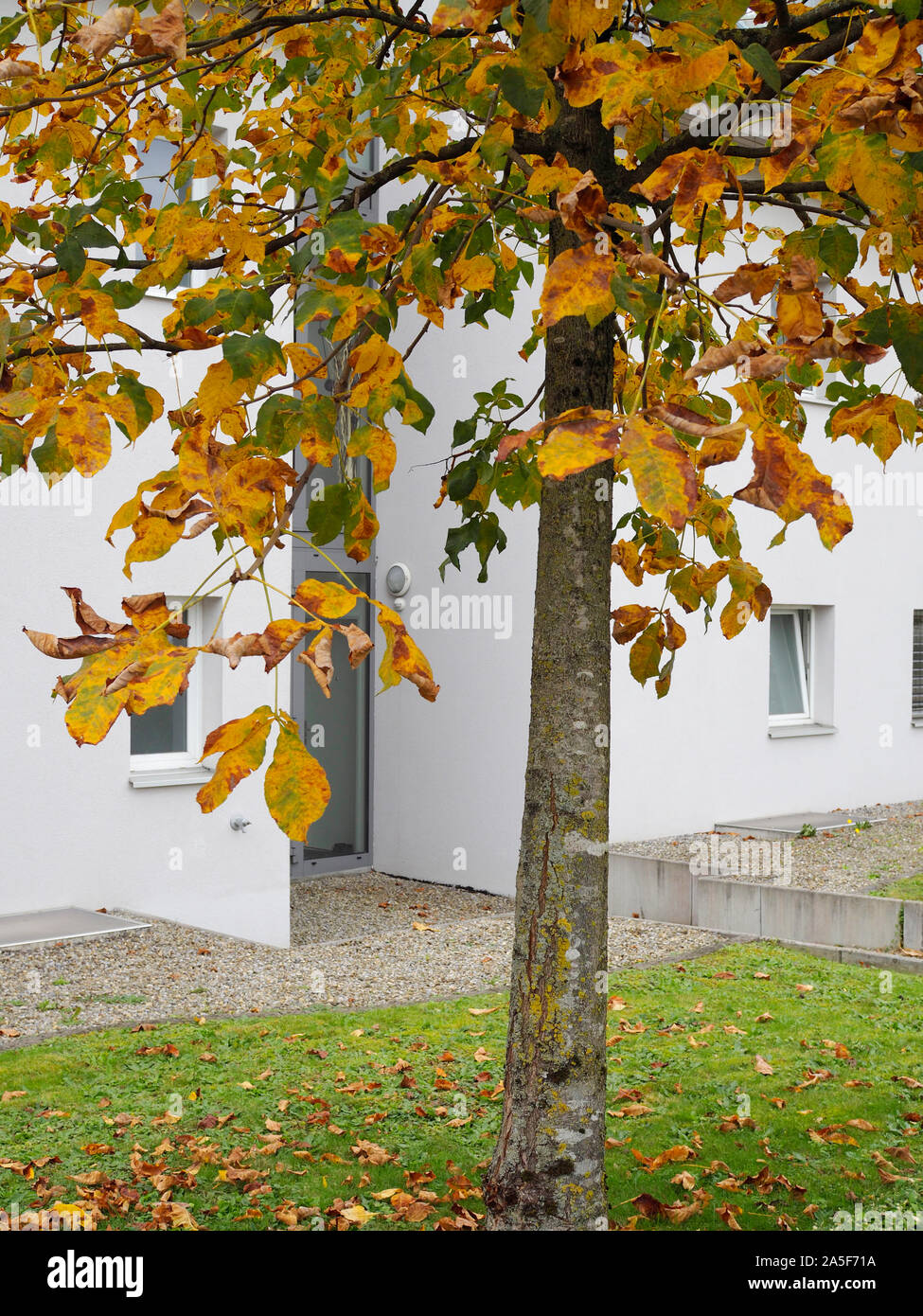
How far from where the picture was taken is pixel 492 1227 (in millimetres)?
3375

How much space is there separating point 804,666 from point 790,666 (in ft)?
0.69

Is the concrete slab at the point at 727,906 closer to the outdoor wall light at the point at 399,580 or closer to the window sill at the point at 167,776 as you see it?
the window sill at the point at 167,776

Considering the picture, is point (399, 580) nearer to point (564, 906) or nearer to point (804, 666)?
point (804, 666)

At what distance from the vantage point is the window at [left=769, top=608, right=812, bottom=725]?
13.6 meters

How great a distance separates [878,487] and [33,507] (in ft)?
29.9

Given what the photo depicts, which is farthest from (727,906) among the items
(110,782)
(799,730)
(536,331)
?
(536,331)

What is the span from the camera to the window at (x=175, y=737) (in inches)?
367

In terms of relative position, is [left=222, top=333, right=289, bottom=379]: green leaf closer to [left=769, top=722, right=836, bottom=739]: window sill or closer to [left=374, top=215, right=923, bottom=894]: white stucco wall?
[left=374, top=215, right=923, bottom=894]: white stucco wall

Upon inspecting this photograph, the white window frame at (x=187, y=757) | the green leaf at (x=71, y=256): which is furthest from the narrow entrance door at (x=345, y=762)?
the green leaf at (x=71, y=256)

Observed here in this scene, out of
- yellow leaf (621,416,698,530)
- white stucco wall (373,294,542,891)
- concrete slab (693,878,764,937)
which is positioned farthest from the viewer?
white stucco wall (373,294,542,891)

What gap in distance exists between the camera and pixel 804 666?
13883 mm

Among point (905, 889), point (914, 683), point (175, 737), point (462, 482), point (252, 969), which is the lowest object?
point (252, 969)

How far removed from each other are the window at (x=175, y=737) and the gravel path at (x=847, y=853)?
378 cm

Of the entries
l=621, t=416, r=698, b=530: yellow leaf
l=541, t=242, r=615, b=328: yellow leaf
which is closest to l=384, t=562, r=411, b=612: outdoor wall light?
l=541, t=242, r=615, b=328: yellow leaf
